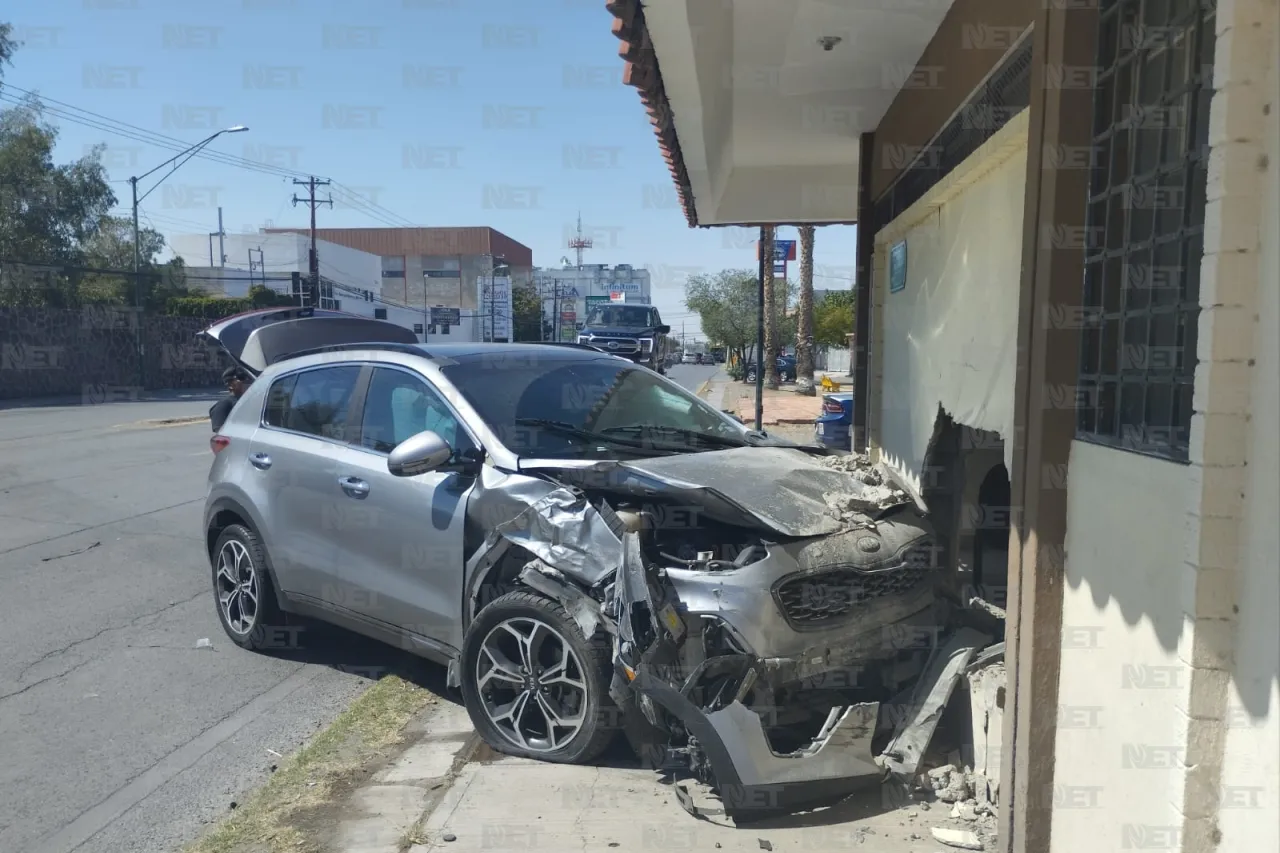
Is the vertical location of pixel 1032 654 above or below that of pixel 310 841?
above

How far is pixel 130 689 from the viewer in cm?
523

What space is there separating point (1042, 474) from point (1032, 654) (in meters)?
0.59

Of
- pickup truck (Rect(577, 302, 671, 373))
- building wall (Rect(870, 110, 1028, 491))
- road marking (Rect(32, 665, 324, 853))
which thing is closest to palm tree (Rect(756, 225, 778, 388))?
pickup truck (Rect(577, 302, 671, 373))

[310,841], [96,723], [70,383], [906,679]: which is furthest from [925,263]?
[70,383]

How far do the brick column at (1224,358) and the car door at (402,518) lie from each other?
9.82ft

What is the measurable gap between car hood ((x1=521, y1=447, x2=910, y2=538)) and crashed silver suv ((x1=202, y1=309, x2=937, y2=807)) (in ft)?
0.04

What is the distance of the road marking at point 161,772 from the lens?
12.3 ft

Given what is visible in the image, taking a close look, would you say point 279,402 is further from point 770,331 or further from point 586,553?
point 770,331

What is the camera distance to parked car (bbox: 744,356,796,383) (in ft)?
120

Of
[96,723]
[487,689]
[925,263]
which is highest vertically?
[925,263]

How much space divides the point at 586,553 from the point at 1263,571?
2437mm

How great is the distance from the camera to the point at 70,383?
3344cm

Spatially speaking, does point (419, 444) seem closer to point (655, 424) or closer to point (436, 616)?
point (436, 616)

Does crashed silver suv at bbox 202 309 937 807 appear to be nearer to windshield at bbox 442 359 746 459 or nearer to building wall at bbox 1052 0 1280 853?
windshield at bbox 442 359 746 459
